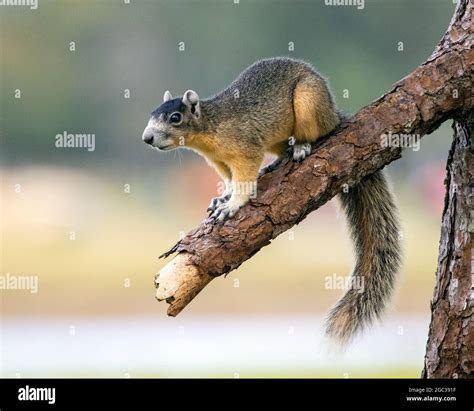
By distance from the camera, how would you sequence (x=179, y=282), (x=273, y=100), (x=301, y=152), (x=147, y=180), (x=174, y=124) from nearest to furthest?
(x=179, y=282) < (x=301, y=152) < (x=174, y=124) < (x=273, y=100) < (x=147, y=180)

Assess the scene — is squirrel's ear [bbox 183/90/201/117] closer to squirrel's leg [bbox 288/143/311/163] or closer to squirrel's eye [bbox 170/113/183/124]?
squirrel's eye [bbox 170/113/183/124]

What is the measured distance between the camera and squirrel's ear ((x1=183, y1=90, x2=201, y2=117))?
10.4ft

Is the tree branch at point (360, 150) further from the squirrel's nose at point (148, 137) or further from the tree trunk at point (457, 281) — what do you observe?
the squirrel's nose at point (148, 137)

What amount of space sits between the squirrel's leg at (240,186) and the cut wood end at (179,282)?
207 millimetres

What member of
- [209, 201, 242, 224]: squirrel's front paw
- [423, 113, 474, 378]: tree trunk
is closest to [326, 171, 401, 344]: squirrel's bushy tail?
[423, 113, 474, 378]: tree trunk

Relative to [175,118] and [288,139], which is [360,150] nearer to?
[288,139]

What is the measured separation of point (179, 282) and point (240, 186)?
19.9 inches

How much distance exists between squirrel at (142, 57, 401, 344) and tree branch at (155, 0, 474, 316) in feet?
0.61

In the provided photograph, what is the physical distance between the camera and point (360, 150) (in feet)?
9.35

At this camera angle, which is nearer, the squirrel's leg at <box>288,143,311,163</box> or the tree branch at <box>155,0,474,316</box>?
the tree branch at <box>155,0,474,316</box>

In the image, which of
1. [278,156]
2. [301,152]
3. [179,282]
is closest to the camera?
[179,282]

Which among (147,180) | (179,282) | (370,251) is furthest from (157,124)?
(147,180)

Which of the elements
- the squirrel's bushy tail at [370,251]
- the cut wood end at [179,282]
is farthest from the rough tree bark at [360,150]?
the squirrel's bushy tail at [370,251]

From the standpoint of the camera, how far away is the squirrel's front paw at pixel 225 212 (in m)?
2.81
